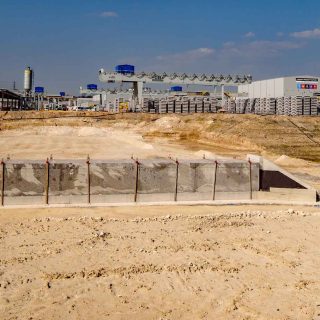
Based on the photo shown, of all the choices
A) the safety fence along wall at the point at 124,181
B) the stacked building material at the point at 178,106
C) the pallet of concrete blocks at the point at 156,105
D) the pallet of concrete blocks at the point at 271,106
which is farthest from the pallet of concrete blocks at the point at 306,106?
the safety fence along wall at the point at 124,181

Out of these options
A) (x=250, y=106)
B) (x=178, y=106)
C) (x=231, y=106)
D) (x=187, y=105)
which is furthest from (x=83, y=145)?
(x=231, y=106)

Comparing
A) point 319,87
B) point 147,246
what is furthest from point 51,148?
point 319,87

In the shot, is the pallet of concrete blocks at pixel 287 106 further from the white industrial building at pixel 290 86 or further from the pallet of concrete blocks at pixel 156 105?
the pallet of concrete blocks at pixel 156 105

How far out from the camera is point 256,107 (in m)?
61.1

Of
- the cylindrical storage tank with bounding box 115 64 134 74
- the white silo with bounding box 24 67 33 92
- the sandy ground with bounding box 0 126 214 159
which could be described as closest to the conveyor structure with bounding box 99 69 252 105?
the cylindrical storage tank with bounding box 115 64 134 74

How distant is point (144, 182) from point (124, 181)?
80 centimetres

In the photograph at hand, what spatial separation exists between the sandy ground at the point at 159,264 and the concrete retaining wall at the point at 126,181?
Answer: 32.6 inches

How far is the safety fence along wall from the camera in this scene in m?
16.6

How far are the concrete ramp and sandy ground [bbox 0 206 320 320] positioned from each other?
2.77ft

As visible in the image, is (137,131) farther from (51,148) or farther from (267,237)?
(267,237)

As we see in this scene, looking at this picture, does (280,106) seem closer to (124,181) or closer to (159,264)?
(124,181)

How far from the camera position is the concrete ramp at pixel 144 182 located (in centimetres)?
1666

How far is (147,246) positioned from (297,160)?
2419cm

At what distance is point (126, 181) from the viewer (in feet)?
57.2
